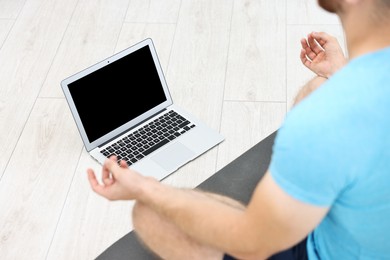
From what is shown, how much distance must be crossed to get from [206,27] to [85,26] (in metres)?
0.55

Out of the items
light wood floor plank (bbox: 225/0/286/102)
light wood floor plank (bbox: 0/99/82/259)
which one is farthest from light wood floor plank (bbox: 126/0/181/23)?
light wood floor plank (bbox: 0/99/82/259)

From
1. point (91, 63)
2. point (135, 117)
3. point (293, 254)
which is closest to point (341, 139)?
point (293, 254)

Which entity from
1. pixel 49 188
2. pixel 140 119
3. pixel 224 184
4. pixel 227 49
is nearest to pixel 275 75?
pixel 227 49

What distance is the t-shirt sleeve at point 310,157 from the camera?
34.9 inches

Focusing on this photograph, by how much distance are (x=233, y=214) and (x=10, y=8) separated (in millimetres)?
2132

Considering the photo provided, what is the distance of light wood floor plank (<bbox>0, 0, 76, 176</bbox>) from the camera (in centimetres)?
231

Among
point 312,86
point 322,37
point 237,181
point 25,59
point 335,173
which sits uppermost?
point 335,173

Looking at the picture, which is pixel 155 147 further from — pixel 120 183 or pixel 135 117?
pixel 120 183

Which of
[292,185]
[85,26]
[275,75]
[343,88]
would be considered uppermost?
[343,88]

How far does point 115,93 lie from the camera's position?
2062mm

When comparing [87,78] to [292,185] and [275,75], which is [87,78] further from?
[292,185]

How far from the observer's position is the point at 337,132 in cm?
88

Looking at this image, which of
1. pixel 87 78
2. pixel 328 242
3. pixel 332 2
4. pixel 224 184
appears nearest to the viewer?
pixel 332 2

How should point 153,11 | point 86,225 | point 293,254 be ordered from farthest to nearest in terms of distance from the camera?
point 153,11, point 86,225, point 293,254
